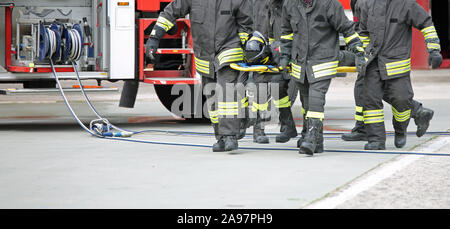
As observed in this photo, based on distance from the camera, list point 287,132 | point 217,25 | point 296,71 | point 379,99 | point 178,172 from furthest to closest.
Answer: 1. point 287,132
2. point 379,99
3. point 217,25
4. point 296,71
5. point 178,172

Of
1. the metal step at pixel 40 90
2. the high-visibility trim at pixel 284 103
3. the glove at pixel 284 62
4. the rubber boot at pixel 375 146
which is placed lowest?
the rubber boot at pixel 375 146

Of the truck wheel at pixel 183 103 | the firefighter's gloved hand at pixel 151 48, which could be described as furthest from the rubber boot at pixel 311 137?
the truck wheel at pixel 183 103

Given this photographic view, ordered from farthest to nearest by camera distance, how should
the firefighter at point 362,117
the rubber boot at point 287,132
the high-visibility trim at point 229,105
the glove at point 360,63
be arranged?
the rubber boot at point 287,132 < the firefighter at point 362,117 < the high-visibility trim at point 229,105 < the glove at point 360,63

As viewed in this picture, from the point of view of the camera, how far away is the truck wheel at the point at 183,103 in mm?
11469

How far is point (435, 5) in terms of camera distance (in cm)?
2914

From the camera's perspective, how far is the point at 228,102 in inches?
326

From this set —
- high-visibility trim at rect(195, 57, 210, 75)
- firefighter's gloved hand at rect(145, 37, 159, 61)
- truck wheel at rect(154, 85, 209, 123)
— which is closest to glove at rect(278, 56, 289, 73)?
high-visibility trim at rect(195, 57, 210, 75)

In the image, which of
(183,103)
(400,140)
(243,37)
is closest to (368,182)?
(400,140)

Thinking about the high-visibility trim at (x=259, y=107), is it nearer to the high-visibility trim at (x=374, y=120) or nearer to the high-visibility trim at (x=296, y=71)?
the high-visibility trim at (x=296, y=71)

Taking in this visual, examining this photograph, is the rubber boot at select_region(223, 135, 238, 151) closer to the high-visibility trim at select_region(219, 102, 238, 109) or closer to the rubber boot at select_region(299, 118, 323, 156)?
the high-visibility trim at select_region(219, 102, 238, 109)

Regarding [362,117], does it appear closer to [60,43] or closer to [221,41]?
[221,41]

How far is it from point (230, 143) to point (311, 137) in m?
0.80

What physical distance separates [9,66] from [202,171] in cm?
494
